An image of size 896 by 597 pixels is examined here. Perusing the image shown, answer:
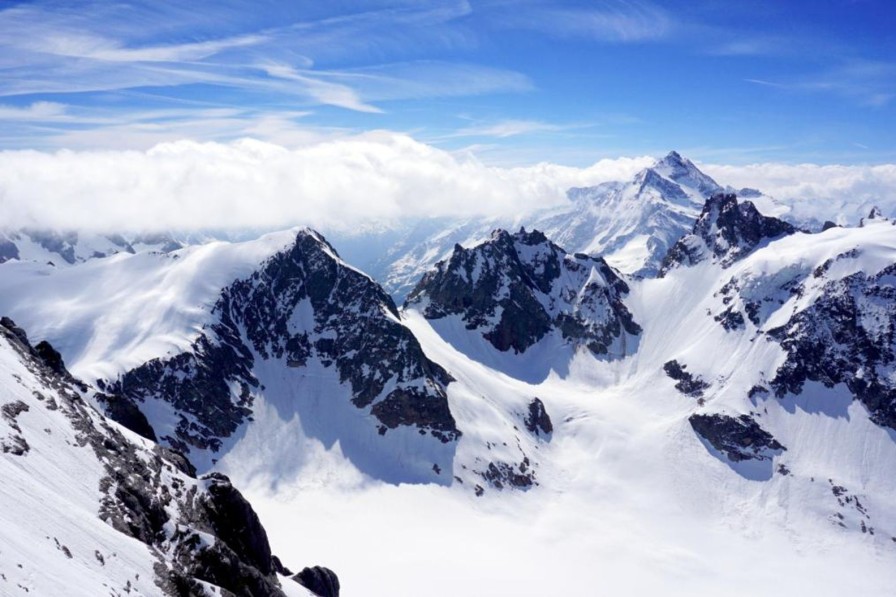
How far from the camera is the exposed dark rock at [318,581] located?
89.1 m

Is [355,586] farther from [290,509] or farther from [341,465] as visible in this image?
[341,465]

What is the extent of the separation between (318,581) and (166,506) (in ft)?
108

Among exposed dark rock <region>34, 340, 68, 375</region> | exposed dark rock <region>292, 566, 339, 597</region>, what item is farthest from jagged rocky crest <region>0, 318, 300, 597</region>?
exposed dark rock <region>292, 566, 339, 597</region>

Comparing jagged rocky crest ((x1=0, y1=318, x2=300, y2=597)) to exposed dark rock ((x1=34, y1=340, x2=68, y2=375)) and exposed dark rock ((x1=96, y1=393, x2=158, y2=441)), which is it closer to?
exposed dark rock ((x1=34, y1=340, x2=68, y2=375))

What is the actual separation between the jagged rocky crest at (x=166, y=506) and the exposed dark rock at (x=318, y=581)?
12.4 meters

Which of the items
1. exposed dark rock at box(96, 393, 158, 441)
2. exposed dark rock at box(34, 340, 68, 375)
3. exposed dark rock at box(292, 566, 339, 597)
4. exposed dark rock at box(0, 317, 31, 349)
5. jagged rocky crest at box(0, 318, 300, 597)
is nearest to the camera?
jagged rocky crest at box(0, 318, 300, 597)

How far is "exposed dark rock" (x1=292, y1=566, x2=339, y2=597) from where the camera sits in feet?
292

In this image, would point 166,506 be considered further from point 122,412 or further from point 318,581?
point 122,412

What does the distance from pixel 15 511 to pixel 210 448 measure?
481ft

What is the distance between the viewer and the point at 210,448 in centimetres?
18688

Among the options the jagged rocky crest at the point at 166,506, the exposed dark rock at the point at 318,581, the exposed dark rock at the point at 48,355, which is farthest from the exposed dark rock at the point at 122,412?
the exposed dark rock at the point at 318,581

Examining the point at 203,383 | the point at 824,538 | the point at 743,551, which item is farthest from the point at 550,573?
the point at 203,383

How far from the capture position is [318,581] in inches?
3575

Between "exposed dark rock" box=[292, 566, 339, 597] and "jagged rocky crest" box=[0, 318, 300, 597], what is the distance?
40.8ft
